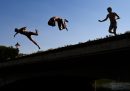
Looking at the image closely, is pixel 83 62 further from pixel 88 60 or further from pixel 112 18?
pixel 112 18

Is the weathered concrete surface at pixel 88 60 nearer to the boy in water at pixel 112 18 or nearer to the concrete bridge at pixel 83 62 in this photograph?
the concrete bridge at pixel 83 62

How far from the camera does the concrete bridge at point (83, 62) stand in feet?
48.7

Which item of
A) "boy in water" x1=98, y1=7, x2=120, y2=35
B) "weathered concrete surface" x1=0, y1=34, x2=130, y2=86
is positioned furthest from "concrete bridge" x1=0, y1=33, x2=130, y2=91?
"boy in water" x1=98, y1=7, x2=120, y2=35

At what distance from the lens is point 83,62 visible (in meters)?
18.5

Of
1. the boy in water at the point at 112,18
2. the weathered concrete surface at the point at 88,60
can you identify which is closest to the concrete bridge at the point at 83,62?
the weathered concrete surface at the point at 88,60

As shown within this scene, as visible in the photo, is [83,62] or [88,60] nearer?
[88,60]

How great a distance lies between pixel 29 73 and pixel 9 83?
12.9ft

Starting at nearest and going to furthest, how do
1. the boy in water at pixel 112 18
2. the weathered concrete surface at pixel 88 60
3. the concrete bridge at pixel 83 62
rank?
the weathered concrete surface at pixel 88 60 → the concrete bridge at pixel 83 62 → the boy in water at pixel 112 18

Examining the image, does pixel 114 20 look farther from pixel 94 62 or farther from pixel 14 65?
pixel 14 65

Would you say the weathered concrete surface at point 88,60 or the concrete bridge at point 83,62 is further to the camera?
the concrete bridge at point 83,62

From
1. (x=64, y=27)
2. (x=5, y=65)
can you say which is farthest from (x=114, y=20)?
(x=5, y=65)

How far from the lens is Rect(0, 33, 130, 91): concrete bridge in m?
14.8

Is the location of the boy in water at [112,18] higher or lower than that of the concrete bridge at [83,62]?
higher

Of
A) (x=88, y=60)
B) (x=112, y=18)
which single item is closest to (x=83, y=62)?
(x=88, y=60)
